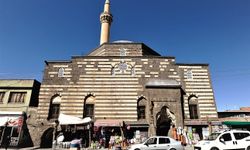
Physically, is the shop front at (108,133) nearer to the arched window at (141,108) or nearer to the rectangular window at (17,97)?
the arched window at (141,108)

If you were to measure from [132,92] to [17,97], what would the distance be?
42.9ft

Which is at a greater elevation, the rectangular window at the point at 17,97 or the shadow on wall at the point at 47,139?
the rectangular window at the point at 17,97

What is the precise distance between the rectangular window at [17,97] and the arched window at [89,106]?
286 inches

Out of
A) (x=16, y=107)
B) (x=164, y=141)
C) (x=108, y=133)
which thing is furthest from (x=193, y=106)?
(x=16, y=107)

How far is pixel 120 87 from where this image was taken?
21609 millimetres

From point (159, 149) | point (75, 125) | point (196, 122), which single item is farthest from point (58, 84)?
point (196, 122)

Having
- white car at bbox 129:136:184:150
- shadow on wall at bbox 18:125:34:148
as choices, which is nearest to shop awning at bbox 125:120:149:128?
white car at bbox 129:136:184:150

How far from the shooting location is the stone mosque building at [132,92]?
20.2 metres

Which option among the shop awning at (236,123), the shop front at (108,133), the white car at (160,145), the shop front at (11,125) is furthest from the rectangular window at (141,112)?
the shop front at (11,125)

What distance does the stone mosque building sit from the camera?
20250 millimetres

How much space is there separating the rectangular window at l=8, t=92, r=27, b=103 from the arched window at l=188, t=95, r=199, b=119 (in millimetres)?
18819

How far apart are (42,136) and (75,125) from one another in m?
4.22

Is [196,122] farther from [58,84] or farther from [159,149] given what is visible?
[58,84]

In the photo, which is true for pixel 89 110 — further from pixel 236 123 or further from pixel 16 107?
pixel 236 123
